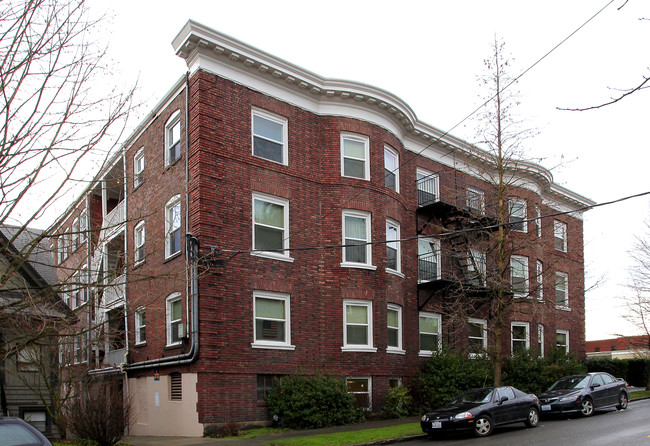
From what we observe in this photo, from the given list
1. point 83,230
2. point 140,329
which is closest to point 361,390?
point 140,329

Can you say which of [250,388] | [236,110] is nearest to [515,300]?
[250,388]

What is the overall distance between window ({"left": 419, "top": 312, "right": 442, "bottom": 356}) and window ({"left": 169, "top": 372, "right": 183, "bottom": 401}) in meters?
9.74

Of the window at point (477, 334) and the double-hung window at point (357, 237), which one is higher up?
the double-hung window at point (357, 237)

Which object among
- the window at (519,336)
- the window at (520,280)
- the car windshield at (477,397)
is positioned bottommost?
the car windshield at (477,397)

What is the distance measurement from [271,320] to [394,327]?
5388 mm

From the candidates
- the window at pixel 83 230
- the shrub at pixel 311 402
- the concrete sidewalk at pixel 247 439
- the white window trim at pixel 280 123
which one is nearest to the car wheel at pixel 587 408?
the concrete sidewalk at pixel 247 439

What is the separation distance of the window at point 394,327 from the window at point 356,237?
2.24 meters

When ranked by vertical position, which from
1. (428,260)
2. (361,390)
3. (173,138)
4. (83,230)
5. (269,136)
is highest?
(173,138)

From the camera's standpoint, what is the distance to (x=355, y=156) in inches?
897

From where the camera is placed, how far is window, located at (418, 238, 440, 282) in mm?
25312

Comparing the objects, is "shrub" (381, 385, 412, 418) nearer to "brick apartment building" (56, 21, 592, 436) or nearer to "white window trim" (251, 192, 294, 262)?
"brick apartment building" (56, 21, 592, 436)

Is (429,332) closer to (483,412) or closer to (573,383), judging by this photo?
(573,383)

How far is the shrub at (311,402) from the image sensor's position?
18.5m

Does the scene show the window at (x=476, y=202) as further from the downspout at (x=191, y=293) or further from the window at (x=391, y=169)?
the downspout at (x=191, y=293)
